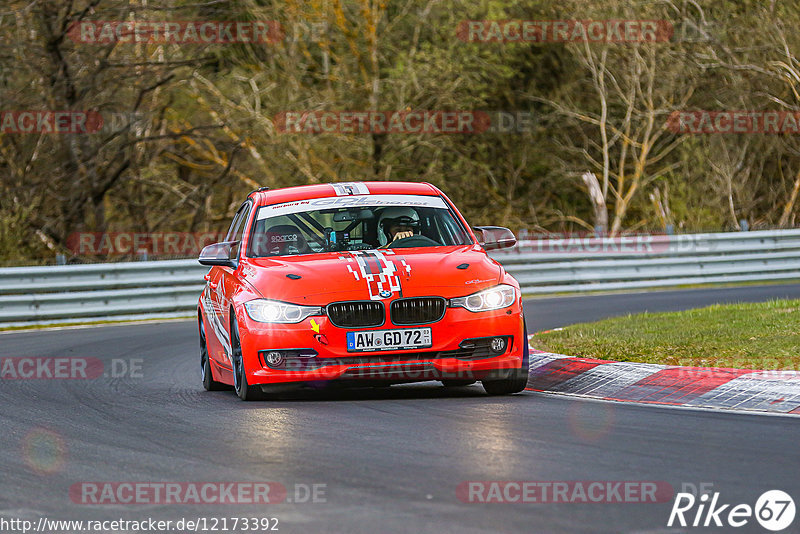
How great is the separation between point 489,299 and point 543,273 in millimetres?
13920

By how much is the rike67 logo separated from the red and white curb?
2876 millimetres

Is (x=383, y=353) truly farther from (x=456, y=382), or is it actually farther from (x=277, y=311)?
(x=456, y=382)

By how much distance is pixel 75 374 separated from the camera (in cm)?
1262

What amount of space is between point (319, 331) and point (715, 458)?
342 cm

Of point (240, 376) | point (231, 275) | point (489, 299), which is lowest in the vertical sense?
point (240, 376)

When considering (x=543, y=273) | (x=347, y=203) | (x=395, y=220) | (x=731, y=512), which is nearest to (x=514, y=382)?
(x=395, y=220)

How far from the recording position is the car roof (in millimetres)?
11172

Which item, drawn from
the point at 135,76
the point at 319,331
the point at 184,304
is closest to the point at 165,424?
the point at 319,331

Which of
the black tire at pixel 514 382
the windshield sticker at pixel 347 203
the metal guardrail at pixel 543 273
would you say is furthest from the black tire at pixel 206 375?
the metal guardrail at pixel 543 273

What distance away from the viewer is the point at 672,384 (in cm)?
959

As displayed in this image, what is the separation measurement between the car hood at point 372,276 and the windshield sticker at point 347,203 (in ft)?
3.08

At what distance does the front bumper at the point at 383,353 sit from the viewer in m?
9.29

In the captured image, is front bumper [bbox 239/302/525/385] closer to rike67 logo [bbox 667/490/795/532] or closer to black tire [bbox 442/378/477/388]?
black tire [bbox 442/378/477/388]

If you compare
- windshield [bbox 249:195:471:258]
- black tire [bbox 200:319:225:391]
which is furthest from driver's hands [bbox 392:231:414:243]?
black tire [bbox 200:319:225:391]
